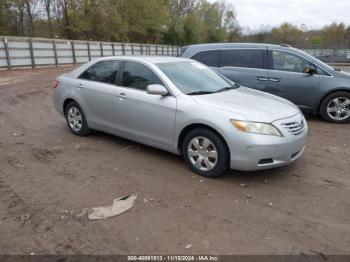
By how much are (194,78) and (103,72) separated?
1718 mm

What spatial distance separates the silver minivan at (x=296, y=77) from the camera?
295 inches

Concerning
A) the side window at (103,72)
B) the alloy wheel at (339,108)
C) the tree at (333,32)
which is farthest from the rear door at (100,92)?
the tree at (333,32)

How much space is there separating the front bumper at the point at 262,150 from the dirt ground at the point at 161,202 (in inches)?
11.9

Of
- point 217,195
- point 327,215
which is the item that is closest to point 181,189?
point 217,195

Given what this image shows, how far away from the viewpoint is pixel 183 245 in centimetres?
304

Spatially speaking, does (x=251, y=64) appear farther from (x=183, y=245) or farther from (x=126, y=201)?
(x=183, y=245)

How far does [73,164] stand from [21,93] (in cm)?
800

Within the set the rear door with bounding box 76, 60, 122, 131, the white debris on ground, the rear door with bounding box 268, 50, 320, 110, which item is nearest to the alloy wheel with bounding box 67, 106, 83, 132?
the rear door with bounding box 76, 60, 122, 131

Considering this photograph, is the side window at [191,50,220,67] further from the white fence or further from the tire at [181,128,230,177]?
the white fence

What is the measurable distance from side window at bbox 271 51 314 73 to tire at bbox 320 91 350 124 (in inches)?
35.4

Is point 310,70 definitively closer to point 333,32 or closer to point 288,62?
point 288,62

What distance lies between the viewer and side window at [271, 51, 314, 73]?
7.66m

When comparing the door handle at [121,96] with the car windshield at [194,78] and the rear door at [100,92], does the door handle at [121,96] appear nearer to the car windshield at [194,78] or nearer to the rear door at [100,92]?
the rear door at [100,92]

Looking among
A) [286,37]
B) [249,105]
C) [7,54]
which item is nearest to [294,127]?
[249,105]
